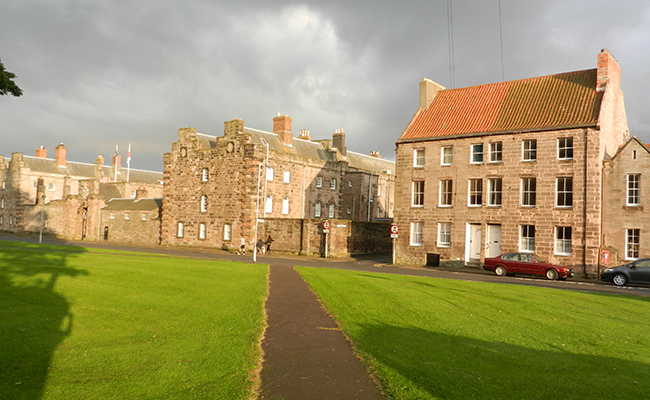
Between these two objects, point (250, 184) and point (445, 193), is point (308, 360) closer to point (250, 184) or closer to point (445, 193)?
point (445, 193)

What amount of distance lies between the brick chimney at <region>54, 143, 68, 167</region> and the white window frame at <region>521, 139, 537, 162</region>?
8193 cm

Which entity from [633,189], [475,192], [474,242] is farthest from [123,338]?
[633,189]

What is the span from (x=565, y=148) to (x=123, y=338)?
31.1m

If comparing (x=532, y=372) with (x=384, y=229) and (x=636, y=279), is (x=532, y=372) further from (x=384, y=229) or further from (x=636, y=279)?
(x=384, y=229)

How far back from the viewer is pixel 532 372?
27.4 ft

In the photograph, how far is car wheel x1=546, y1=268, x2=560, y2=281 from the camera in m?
29.5

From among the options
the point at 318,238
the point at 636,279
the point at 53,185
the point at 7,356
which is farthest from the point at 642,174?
the point at 53,185

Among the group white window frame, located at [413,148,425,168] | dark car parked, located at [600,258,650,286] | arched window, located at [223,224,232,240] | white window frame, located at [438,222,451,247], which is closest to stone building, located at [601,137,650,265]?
dark car parked, located at [600,258,650,286]

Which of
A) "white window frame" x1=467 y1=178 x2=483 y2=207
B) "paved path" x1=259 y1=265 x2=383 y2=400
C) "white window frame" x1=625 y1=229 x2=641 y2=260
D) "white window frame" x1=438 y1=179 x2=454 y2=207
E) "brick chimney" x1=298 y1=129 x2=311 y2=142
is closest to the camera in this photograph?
"paved path" x1=259 y1=265 x2=383 y2=400

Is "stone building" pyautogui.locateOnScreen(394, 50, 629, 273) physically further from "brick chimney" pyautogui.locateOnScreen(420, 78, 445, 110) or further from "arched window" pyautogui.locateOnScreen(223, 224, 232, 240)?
"arched window" pyautogui.locateOnScreen(223, 224, 232, 240)

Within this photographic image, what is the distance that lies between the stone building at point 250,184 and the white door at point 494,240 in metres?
16.5

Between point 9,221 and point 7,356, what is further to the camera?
point 9,221

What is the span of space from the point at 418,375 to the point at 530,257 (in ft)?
83.8

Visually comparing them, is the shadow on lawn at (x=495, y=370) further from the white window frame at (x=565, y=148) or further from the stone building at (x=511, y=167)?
the white window frame at (x=565, y=148)
